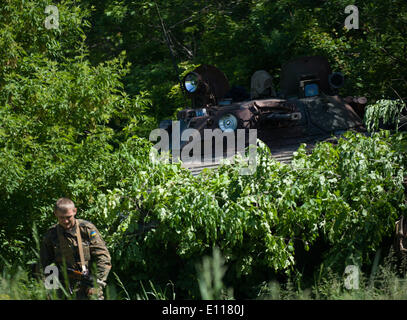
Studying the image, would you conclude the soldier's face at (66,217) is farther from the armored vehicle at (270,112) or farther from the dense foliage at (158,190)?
the armored vehicle at (270,112)

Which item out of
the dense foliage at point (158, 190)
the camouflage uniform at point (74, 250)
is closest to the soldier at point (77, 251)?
the camouflage uniform at point (74, 250)

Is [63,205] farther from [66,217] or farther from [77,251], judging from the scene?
[77,251]

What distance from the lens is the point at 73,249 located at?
534 centimetres

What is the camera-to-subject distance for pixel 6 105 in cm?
812

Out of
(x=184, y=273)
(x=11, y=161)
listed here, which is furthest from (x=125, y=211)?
(x=11, y=161)

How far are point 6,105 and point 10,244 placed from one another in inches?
74.2

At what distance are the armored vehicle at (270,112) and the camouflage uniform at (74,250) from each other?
126 inches

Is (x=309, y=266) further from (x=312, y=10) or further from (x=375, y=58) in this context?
(x=312, y=10)

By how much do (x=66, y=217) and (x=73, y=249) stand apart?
1.13 ft

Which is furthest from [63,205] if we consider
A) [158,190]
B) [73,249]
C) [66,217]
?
[158,190]

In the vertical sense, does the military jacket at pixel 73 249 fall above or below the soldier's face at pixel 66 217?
below

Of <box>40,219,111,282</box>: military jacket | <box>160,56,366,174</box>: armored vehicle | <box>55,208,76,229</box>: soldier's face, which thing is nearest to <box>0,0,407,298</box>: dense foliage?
<box>40,219,111,282</box>: military jacket

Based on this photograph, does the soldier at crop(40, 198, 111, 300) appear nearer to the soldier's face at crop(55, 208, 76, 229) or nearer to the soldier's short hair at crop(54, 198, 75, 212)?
the soldier's face at crop(55, 208, 76, 229)

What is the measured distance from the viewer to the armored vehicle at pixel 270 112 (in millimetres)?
9508
